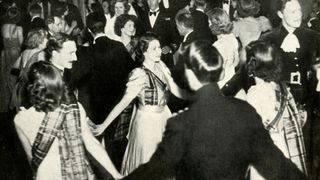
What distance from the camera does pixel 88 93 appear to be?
3359 millimetres

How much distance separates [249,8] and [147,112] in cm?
129

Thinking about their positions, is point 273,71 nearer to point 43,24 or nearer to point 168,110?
point 168,110

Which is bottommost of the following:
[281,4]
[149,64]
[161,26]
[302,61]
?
[302,61]

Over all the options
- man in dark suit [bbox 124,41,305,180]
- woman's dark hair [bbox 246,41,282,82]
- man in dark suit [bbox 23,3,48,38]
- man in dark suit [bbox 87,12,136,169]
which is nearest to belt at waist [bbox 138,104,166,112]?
man in dark suit [bbox 87,12,136,169]

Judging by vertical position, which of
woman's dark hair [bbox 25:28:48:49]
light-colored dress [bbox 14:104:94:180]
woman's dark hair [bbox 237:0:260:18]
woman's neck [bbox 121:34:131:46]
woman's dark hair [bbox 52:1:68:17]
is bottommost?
light-colored dress [bbox 14:104:94:180]

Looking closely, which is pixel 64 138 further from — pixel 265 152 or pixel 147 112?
pixel 265 152

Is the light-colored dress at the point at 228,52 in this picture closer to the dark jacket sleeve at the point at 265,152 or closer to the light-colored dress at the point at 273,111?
the light-colored dress at the point at 273,111

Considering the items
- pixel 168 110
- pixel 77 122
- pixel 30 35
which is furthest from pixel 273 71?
pixel 30 35

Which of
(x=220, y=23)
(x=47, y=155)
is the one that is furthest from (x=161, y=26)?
(x=47, y=155)

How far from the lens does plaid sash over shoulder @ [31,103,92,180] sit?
2260 millimetres

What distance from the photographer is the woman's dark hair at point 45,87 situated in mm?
2244

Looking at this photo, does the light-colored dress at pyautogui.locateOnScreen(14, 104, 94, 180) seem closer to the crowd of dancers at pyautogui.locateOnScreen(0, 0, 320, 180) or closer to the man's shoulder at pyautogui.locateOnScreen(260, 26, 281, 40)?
the crowd of dancers at pyautogui.locateOnScreen(0, 0, 320, 180)

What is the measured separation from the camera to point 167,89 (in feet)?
10.1

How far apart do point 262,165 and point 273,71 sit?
1.02m
